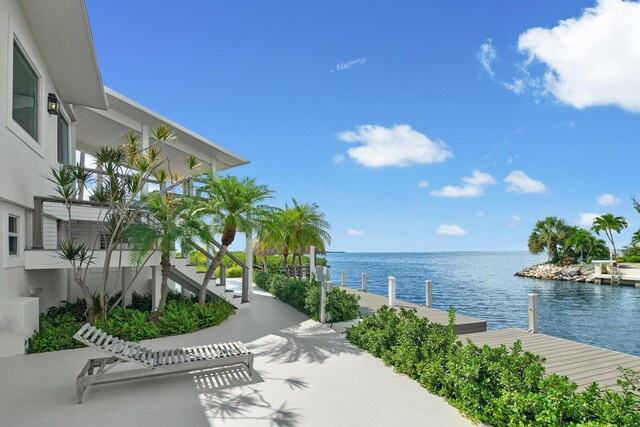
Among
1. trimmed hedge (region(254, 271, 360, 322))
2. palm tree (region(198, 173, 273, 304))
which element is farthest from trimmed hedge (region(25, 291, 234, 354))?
trimmed hedge (region(254, 271, 360, 322))

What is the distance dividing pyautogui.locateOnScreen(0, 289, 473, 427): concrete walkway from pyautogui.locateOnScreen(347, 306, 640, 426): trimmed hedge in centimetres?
27

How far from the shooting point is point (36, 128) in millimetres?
9422

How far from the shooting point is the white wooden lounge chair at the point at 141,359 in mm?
5344

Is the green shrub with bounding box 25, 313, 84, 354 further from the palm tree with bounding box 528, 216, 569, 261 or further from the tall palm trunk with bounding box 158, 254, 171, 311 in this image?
the palm tree with bounding box 528, 216, 569, 261

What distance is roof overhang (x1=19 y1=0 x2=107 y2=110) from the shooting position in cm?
798

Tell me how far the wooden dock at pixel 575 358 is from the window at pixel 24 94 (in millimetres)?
12191

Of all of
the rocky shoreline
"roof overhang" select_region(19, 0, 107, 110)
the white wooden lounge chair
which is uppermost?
"roof overhang" select_region(19, 0, 107, 110)

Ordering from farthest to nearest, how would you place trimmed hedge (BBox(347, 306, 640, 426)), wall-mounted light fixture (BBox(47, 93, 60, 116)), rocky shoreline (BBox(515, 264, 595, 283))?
rocky shoreline (BBox(515, 264, 595, 283)), wall-mounted light fixture (BBox(47, 93, 60, 116)), trimmed hedge (BBox(347, 306, 640, 426))

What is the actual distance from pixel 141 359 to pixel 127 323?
12.2 feet

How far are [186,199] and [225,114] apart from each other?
11.4 metres

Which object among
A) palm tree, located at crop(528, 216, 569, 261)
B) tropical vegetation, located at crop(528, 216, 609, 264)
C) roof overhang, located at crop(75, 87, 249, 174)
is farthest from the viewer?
palm tree, located at crop(528, 216, 569, 261)

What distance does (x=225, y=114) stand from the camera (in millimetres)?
21172

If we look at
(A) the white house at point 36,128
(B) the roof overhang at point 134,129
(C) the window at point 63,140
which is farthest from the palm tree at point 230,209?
(C) the window at point 63,140

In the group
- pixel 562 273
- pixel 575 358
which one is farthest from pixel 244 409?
pixel 562 273
